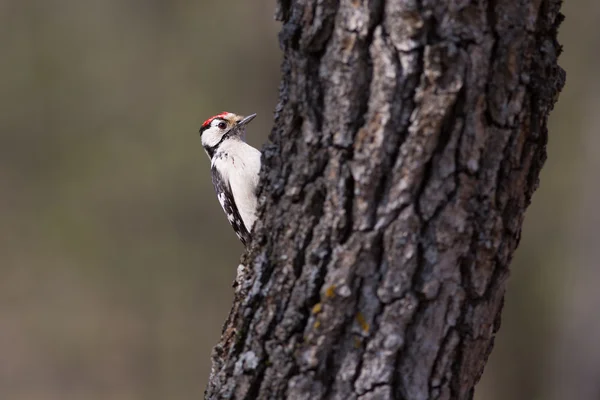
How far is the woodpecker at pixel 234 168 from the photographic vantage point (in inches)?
169

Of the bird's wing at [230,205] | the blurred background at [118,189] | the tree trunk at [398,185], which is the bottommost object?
the tree trunk at [398,185]

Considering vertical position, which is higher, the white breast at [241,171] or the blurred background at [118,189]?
the blurred background at [118,189]

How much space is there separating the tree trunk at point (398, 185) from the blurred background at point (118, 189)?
277 inches

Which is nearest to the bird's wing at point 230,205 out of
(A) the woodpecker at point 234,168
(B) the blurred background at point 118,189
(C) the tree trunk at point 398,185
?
(A) the woodpecker at point 234,168

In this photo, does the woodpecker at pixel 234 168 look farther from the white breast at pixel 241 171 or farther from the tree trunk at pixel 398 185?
the tree trunk at pixel 398 185

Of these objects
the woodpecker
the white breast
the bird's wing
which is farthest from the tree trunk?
the bird's wing

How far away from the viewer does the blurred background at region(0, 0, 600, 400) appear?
9812mm

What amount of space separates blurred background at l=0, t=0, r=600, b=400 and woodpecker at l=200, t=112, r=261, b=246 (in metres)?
3.94

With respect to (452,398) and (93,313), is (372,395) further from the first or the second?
(93,313)

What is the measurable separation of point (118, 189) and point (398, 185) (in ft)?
29.6

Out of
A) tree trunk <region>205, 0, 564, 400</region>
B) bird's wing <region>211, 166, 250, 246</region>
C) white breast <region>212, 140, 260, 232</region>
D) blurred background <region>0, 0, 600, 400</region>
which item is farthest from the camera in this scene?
blurred background <region>0, 0, 600, 400</region>

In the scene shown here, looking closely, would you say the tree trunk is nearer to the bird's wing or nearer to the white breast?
the white breast

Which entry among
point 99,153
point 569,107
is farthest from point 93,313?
point 569,107

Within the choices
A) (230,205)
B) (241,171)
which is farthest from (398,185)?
(230,205)
